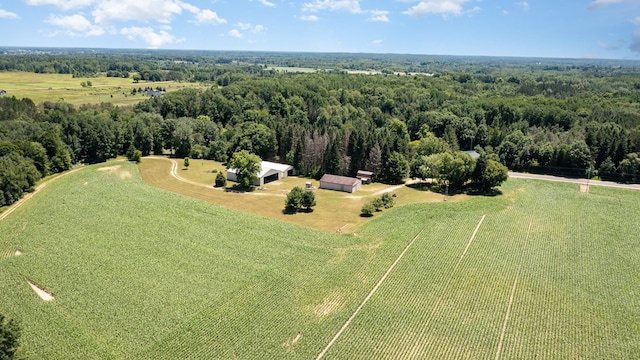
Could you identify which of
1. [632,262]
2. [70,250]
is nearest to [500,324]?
[632,262]

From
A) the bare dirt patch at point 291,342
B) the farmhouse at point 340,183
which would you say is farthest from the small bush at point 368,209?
the bare dirt patch at point 291,342

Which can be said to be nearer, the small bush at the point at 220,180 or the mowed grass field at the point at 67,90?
the small bush at the point at 220,180

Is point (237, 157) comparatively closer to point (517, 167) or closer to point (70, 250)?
point (70, 250)

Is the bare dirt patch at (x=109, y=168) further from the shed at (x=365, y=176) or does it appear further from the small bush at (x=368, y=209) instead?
the small bush at (x=368, y=209)

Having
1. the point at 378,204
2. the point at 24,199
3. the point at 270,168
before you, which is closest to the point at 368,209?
the point at 378,204

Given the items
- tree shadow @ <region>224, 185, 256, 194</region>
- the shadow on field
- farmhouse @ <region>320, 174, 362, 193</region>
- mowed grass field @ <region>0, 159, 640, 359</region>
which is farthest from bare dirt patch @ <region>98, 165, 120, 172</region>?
farmhouse @ <region>320, 174, 362, 193</region>
